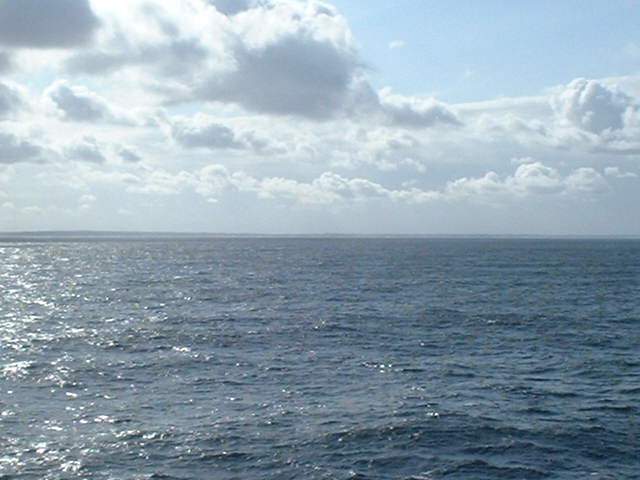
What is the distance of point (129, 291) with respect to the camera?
92.4 meters

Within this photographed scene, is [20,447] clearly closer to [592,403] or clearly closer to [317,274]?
[592,403]

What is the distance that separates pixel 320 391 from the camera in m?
36.7

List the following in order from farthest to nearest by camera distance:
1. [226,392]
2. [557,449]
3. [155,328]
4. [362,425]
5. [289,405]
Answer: [155,328] < [226,392] < [289,405] < [362,425] < [557,449]

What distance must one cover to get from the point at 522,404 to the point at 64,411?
73.5 ft

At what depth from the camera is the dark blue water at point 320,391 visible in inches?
1052

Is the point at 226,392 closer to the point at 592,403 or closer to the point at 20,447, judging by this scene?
the point at 20,447

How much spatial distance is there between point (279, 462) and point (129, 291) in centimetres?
7026

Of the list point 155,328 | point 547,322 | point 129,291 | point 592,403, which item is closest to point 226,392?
point 592,403

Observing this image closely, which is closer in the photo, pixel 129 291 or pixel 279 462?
pixel 279 462

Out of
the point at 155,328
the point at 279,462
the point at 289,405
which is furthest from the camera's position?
the point at 155,328

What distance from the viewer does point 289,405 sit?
3400 cm

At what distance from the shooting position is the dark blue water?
2672 cm

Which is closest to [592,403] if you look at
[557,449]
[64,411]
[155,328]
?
[557,449]

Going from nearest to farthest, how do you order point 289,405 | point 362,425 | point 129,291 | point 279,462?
point 279,462 < point 362,425 < point 289,405 < point 129,291
